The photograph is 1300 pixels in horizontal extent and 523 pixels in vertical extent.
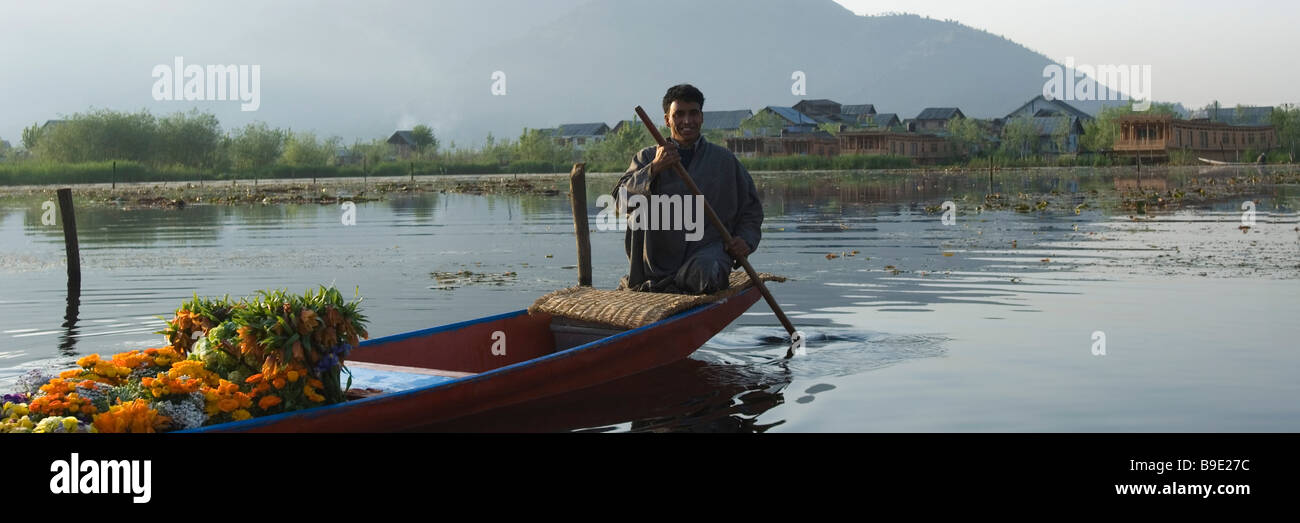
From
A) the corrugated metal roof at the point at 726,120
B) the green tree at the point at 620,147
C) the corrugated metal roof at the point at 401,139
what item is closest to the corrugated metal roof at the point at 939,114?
the corrugated metal roof at the point at 726,120

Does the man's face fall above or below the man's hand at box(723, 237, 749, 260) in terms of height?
above

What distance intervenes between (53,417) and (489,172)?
226ft

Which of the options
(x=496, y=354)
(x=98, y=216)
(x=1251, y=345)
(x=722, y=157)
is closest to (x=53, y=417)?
(x=496, y=354)

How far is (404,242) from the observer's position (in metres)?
21.2

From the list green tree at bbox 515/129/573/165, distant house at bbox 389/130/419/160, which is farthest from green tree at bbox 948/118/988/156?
distant house at bbox 389/130/419/160

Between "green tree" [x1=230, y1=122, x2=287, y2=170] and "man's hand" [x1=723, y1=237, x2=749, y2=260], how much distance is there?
73.3 metres

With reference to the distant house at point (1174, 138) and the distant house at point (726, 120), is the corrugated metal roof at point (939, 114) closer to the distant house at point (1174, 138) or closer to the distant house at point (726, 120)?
the distant house at point (726, 120)

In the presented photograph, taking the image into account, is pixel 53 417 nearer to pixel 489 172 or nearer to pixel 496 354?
pixel 496 354

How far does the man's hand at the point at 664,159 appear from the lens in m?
8.35

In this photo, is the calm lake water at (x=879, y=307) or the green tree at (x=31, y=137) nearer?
the calm lake water at (x=879, y=307)

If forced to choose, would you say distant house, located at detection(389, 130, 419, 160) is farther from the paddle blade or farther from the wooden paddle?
the wooden paddle

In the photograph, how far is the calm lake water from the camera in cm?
750

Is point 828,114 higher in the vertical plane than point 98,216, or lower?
higher

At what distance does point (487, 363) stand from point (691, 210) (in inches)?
75.1
